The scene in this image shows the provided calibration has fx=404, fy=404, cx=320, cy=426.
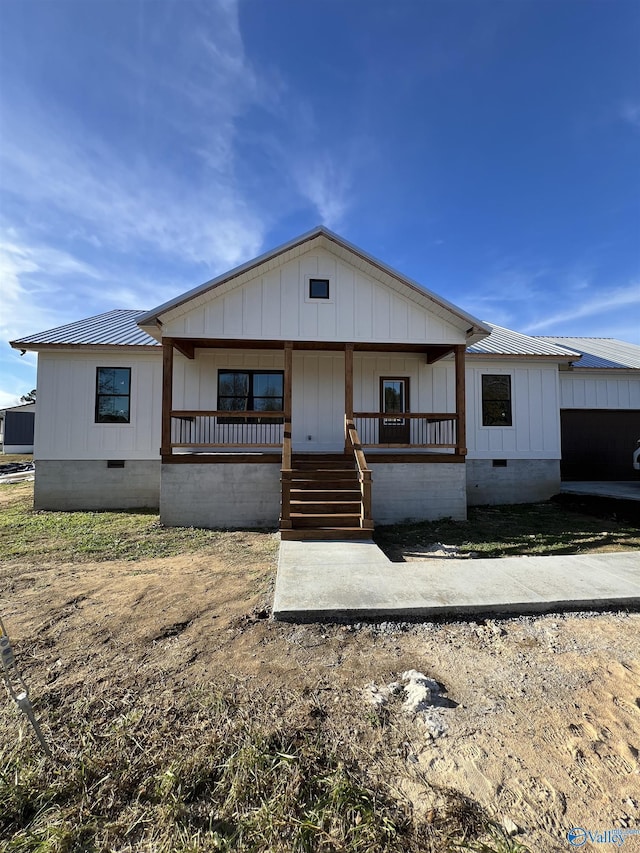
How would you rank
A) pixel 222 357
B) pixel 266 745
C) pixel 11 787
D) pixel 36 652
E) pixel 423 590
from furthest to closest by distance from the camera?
1. pixel 222 357
2. pixel 423 590
3. pixel 36 652
4. pixel 266 745
5. pixel 11 787

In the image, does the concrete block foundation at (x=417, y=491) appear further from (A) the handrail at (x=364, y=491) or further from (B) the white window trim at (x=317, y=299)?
(B) the white window trim at (x=317, y=299)

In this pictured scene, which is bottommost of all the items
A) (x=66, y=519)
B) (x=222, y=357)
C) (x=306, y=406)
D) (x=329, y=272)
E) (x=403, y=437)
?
(x=66, y=519)

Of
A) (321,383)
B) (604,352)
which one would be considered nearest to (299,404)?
(321,383)

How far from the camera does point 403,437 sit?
37.2 ft

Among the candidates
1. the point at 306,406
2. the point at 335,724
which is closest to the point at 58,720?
the point at 335,724

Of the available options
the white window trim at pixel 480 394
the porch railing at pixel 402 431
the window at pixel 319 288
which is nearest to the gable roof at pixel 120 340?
the white window trim at pixel 480 394

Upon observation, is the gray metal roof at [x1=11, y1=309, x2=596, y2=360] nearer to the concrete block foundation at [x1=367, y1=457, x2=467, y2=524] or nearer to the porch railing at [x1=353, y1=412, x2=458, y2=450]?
the porch railing at [x1=353, y1=412, x2=458, y2=450]

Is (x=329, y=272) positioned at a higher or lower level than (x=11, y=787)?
higher

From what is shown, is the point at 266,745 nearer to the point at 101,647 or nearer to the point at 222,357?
the point at 101,647

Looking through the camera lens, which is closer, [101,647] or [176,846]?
[176,846]

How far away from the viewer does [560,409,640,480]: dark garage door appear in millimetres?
13039

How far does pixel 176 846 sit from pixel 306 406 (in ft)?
30.9

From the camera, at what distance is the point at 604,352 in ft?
49.7

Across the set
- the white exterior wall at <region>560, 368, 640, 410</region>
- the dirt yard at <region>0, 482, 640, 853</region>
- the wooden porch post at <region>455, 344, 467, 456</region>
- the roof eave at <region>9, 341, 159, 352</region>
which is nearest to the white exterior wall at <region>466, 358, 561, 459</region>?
the white exterior wall at <region>560, 368, 640, 410</region>
